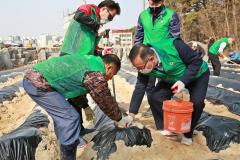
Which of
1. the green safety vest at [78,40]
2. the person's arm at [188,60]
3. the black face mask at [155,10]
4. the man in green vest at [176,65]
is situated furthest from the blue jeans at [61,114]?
the black face mask at [155,10]

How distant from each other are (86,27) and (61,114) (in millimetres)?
1254

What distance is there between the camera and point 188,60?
328cm

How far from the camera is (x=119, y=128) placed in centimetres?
368

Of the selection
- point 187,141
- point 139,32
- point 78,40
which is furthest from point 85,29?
point 187,141

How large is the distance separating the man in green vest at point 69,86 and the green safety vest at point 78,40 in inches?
32.9

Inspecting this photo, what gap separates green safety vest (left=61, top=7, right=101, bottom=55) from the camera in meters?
3.67

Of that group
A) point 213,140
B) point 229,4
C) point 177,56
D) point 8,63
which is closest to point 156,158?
point 213,140

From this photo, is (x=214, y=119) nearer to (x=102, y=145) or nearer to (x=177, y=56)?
(x=177, y=56)

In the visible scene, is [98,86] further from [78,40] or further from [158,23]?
[158,23]

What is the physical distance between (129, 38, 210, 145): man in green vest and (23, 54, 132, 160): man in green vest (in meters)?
0.45

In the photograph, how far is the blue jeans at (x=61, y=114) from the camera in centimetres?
272

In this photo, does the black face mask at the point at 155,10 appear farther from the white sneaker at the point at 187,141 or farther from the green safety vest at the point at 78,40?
the white sneaker at the point at 187,141

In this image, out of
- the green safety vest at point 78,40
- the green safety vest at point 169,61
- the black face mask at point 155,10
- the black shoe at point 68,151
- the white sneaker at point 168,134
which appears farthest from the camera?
the black face mask at point 155,10

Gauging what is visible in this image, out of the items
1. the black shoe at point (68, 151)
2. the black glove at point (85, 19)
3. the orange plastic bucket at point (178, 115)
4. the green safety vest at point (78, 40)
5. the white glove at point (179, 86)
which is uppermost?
the black glove at point (85, 19)
